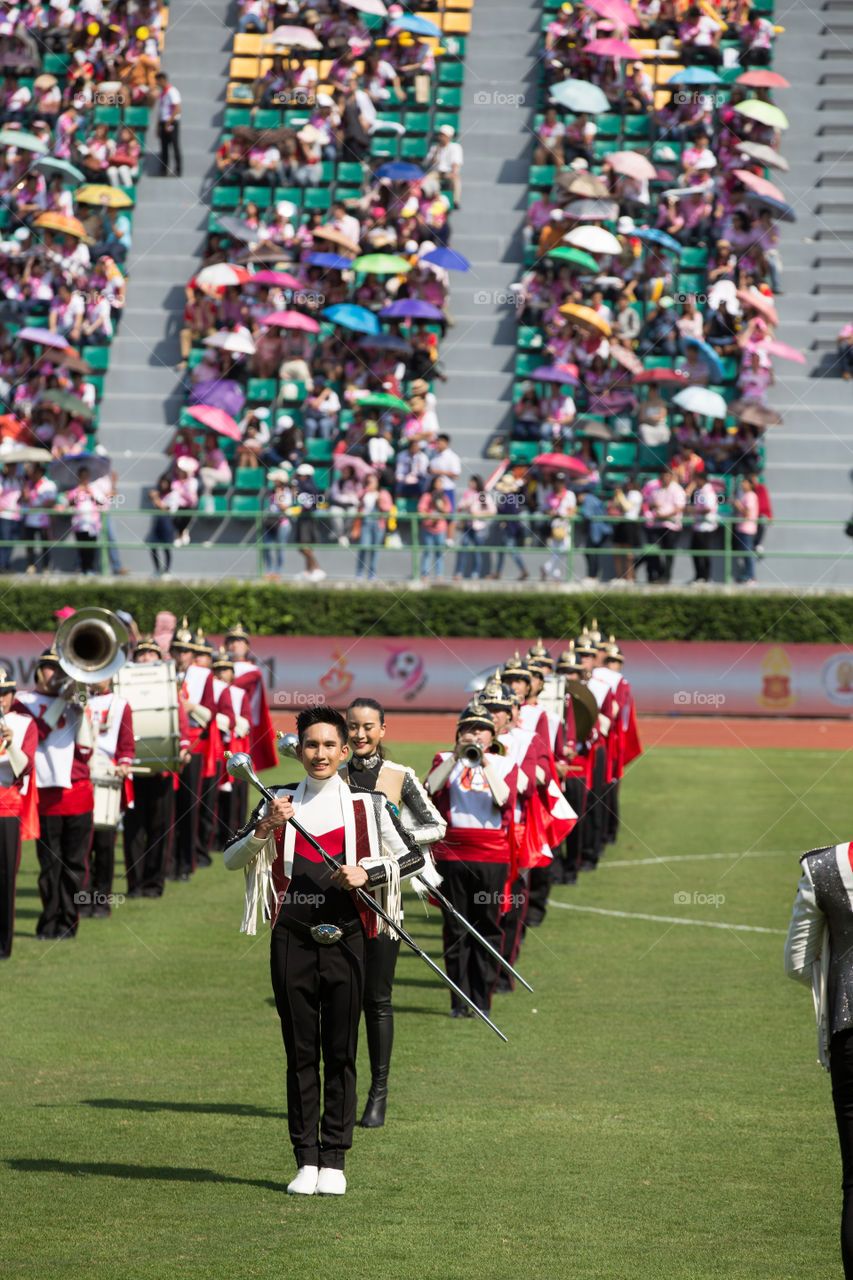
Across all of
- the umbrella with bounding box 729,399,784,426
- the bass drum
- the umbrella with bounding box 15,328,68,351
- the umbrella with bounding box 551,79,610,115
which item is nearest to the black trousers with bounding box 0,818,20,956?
the bass drum

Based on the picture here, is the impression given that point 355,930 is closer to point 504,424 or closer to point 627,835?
point 627,835

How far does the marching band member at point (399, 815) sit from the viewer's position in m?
8.87

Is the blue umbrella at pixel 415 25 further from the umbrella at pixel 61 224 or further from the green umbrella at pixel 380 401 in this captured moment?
the green umbrella at pixel 380 401

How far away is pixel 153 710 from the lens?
1586cm

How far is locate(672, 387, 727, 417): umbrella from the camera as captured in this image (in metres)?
30.1

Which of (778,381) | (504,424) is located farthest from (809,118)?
(504,424)

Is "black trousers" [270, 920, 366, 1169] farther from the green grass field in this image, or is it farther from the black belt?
the green grass field

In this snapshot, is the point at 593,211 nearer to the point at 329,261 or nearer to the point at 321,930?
the point at 329,261

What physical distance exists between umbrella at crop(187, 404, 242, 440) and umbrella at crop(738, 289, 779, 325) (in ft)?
30.0

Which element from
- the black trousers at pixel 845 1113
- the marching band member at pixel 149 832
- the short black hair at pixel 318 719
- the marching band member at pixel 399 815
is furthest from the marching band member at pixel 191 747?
the black trousers at pixel 845 1113

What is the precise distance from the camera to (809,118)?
Result: 37625mm

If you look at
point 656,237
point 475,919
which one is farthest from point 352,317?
point 475,919

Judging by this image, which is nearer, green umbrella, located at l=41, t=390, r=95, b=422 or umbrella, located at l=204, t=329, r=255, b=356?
green umbrella, located at l=41, t=390, r=95, b=422

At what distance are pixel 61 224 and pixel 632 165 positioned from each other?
10205 mm
